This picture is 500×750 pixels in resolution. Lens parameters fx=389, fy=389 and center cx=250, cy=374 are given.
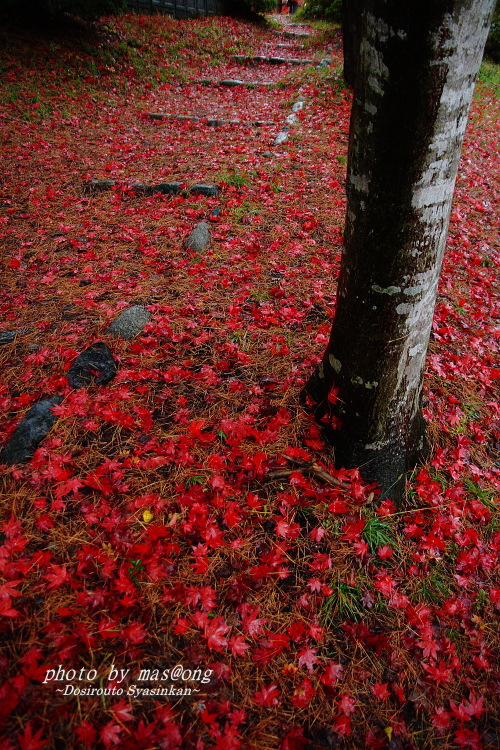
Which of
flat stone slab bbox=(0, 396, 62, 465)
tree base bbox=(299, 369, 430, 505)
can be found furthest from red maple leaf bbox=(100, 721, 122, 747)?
tree base bbox=(299, 369, 430, 505)

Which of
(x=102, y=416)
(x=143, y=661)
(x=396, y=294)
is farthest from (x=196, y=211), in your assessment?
(x=143, y=661)

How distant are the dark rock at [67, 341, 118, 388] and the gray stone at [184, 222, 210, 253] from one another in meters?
1.90

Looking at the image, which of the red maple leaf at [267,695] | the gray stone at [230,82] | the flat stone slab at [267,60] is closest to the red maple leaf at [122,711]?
the red maple leaf at [267,695]

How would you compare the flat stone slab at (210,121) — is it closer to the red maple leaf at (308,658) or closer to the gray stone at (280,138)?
the gray stone at (280,138)

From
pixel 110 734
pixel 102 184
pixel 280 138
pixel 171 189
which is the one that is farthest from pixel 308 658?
pixel 280 138

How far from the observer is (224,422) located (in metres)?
2.65

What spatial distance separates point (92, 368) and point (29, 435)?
2.14 ft

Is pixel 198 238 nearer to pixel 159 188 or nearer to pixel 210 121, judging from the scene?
pixel 159 188

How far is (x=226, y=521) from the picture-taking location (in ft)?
7.22

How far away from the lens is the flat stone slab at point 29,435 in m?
2.41

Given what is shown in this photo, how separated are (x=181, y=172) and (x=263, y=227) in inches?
84.6

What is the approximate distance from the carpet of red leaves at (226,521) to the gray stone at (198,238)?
14 cm

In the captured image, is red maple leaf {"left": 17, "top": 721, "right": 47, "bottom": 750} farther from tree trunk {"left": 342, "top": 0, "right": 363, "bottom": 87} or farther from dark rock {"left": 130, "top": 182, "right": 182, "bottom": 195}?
tree trunk {"left": 342, "top": 0, "right": 363, "bottom": 87}

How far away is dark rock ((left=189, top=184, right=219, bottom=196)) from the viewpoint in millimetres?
5367
